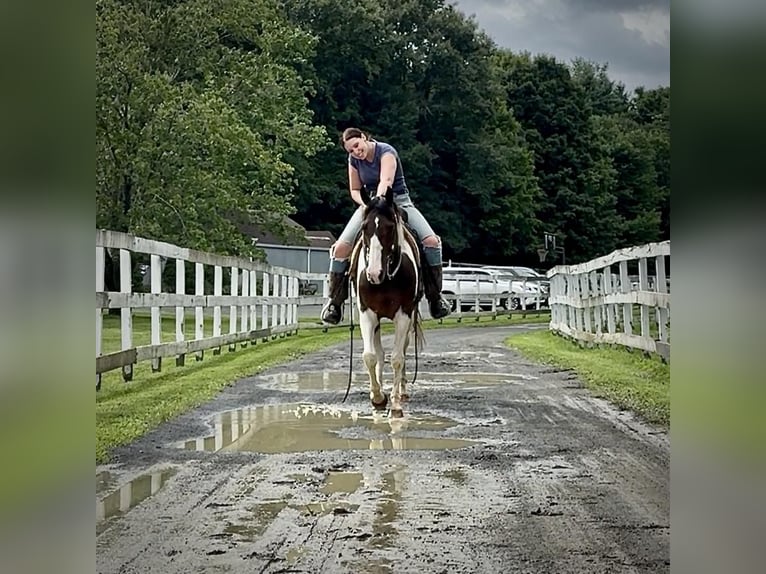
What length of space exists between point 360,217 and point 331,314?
3.28 feet

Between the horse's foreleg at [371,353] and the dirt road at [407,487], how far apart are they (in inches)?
11.9

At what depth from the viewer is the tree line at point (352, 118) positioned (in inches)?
96.4

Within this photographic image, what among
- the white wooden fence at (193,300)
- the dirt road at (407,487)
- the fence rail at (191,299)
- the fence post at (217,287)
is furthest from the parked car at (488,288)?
the fence post at (217,287)

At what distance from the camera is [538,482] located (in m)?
2.66

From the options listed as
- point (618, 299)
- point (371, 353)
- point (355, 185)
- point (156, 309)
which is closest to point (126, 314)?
point (156, 309)

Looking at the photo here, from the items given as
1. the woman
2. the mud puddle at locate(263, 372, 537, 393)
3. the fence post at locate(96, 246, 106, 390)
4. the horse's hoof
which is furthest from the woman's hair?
the horse's hoof

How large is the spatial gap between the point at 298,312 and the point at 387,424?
893mm

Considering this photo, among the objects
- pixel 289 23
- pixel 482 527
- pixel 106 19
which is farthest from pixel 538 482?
pixel 106 19

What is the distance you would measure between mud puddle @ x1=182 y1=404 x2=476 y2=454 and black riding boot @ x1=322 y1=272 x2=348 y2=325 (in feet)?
1.77

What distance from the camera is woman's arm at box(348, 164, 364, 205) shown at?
3080 millimetres

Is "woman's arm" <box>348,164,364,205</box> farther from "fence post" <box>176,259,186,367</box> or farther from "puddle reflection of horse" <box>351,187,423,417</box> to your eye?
"fence post" <box>176,259,186,367</box>

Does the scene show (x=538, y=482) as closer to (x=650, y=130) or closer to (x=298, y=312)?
(x=650, y=130)

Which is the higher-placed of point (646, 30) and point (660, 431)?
point (646, 30)
